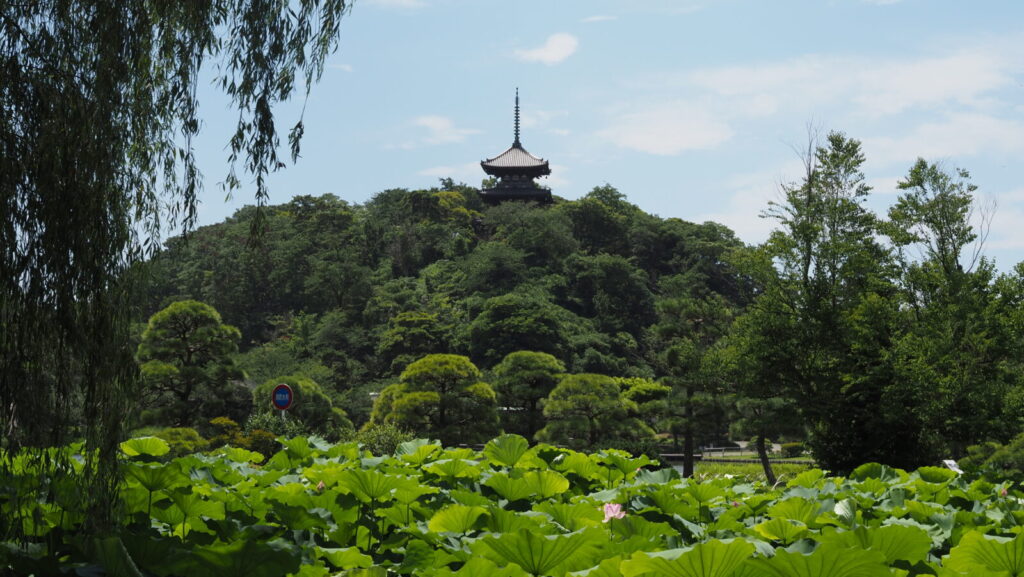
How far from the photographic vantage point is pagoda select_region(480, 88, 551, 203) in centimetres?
4484

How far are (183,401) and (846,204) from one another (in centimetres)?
1242

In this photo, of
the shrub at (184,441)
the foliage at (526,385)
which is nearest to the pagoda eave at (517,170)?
the foliage at (526,385)

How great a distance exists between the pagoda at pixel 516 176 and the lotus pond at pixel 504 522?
41839 millimetres

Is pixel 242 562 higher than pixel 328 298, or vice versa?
pixel 328 298

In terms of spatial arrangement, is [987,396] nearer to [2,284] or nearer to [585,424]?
[585,424]

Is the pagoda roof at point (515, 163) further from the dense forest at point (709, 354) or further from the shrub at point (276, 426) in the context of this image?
the shrub at point (276, 426)

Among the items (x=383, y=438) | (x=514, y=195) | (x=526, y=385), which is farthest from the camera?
(x=514, y=195)

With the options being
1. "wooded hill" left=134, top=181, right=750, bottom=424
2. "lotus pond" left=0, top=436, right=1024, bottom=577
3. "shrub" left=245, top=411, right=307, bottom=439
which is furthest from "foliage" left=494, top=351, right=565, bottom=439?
"lotus pond" left=0, top=436, right=1024, bottom=577

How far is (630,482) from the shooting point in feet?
9.75

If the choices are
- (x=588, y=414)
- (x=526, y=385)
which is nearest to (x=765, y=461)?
(x=588, y=414)

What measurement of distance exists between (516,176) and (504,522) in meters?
44.5

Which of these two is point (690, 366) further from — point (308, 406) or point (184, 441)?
point (184, 441)

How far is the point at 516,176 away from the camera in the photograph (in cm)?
4581

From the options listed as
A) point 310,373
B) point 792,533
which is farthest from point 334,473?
point 310,373
